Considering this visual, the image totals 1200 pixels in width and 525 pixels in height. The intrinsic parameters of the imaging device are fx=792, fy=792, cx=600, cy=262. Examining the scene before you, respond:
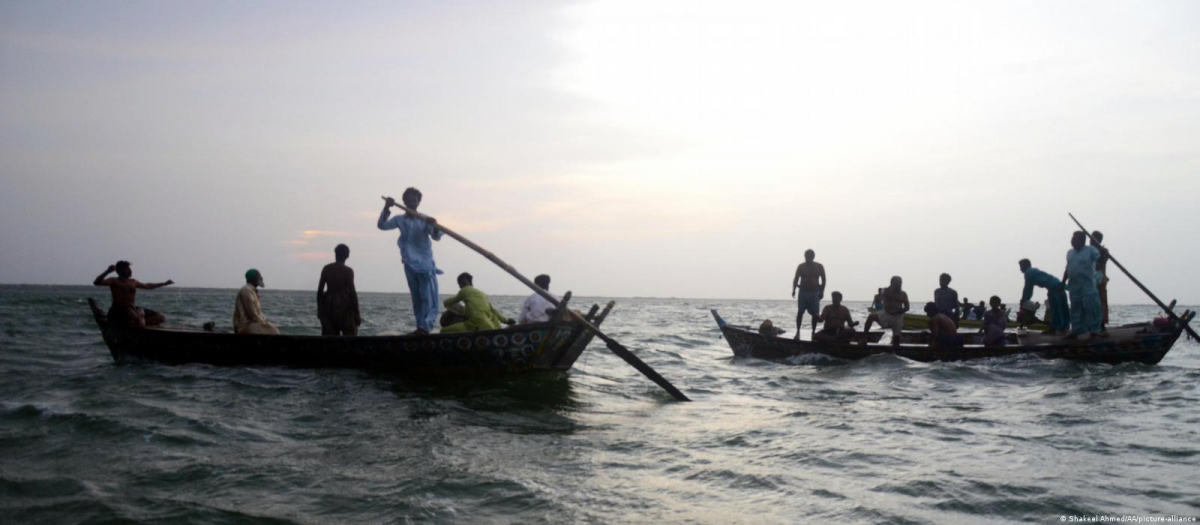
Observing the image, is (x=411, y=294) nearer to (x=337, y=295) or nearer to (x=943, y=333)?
(x=337, y=295)

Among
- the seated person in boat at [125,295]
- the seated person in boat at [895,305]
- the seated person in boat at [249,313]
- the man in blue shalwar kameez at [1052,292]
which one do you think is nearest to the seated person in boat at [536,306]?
the seated person in boat at [249,313]

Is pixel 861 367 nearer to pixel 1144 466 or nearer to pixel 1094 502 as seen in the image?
pixel 1144 466

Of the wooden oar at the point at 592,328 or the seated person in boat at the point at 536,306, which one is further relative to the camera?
the seated person in boat at the point at 536,306

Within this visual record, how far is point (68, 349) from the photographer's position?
16.0 meters

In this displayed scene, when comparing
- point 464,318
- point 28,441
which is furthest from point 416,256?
point 28,441

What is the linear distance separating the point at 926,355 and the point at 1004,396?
301 centimetres

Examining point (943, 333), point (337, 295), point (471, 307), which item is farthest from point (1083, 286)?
point (337, 295)

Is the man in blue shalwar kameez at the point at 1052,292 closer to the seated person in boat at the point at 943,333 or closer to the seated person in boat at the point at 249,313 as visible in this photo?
the seated person in boat at the point at 943,333

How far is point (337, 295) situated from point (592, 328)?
12.3 ft

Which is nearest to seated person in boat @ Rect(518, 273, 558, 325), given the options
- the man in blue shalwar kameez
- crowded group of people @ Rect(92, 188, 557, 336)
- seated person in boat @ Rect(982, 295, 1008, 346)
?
crowded group of people @ Rect(92, 188, 557, 336)

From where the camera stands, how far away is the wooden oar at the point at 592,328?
961cm

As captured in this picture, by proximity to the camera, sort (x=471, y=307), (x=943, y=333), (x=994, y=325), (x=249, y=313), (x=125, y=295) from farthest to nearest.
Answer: (x=943, y=333) < (x=994, y=325) < (x=125, y=295) < (x=249, y=313) < (x=471, y=307)

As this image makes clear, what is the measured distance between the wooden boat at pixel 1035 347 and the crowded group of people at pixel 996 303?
0.57 ft

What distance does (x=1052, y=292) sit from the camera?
13.7m
